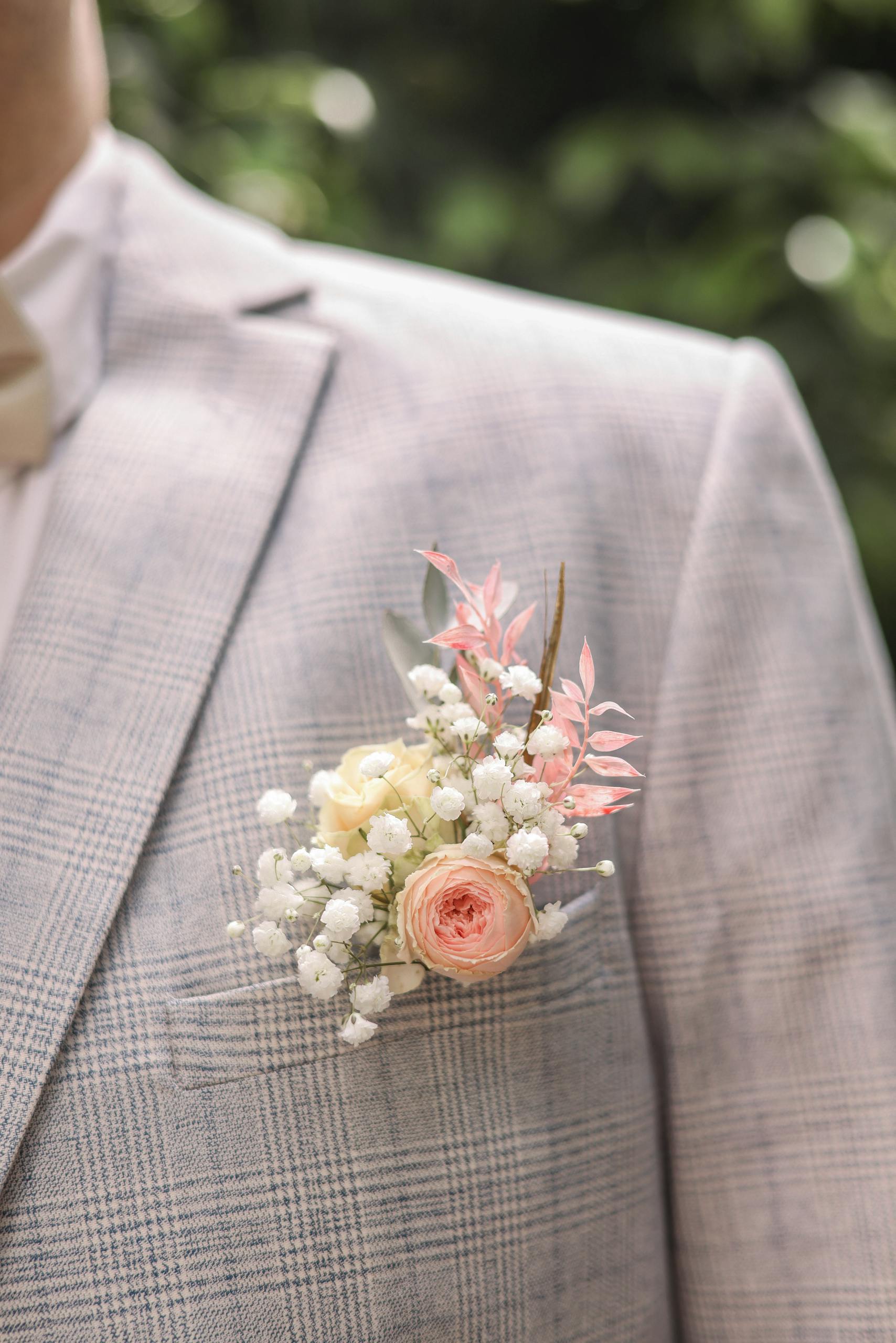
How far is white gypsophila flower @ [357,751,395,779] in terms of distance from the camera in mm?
492

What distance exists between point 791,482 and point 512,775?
0.41 metres

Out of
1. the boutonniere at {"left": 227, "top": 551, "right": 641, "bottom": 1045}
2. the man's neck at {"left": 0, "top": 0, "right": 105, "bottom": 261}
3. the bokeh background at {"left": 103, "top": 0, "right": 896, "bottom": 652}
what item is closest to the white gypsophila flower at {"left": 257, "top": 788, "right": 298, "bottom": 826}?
the boutonniere at {"left": 227, "top": 551, "right": 641, "bottom": 1045}

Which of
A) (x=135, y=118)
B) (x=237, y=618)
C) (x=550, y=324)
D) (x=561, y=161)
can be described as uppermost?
(x=135, y=118)

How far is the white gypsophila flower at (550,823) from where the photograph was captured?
0.48 metres

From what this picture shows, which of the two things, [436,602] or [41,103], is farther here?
[41,103]

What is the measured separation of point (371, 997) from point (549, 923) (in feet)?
0.33

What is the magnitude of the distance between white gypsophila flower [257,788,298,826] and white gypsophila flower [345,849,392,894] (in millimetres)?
45

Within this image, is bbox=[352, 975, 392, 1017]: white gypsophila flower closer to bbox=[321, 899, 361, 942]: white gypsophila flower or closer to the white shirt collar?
bbox=[321, 899, 361, 942]: white gypsophila flower

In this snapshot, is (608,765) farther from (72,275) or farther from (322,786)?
(72,275)

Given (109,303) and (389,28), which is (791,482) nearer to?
(109,303)

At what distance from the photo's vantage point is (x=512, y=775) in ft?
1.59

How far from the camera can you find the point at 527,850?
0.46m

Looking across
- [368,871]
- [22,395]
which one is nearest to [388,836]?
[368,871]

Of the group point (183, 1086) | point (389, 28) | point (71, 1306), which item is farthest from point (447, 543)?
point (389, 28)
